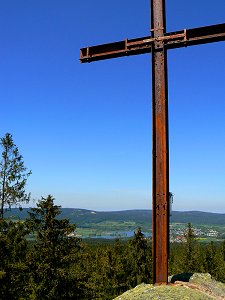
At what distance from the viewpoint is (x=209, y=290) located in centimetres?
853

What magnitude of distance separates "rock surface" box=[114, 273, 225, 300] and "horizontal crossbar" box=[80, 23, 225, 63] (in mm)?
5632

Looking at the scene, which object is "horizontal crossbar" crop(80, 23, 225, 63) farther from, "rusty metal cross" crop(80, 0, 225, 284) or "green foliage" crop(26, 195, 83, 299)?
"green foliage" crop(26, 195, 83, 299)

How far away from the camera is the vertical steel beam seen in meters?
8.61

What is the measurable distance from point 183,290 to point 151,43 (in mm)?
5875

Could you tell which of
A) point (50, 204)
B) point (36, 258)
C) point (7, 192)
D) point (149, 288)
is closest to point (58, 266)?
point (36, 258)

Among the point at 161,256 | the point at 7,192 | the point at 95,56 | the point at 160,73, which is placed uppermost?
the point at 95,56

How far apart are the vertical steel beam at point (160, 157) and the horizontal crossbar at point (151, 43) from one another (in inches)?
7.5

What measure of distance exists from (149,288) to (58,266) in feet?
60.9

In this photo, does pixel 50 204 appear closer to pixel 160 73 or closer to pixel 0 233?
pixel 0 233

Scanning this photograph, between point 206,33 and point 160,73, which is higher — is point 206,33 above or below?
above

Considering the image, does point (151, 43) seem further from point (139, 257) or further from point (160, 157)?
point (139, 257)

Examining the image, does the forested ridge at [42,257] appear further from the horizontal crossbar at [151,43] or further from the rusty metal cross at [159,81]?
the horizontal crossbar at [151,43]

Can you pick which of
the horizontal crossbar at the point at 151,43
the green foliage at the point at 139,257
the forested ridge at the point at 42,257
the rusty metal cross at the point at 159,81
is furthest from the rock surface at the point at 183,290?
the green foliage at the point at 139,257

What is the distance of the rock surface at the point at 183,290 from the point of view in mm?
7906
